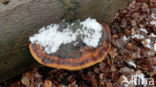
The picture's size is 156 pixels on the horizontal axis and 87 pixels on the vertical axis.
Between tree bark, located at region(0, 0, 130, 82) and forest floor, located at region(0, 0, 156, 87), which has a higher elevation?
tree bark, located at region(0, 0, 130, 82)

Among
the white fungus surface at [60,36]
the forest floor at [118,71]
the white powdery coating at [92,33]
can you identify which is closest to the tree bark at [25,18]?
the white fungus surface at [60,36]

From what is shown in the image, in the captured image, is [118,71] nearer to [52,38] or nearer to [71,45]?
[71,45]

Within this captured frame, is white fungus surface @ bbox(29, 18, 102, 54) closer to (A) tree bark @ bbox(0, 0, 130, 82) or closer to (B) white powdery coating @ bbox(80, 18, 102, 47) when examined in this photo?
(B) white powdery coating @ bbox(80, 18, 102, 47)

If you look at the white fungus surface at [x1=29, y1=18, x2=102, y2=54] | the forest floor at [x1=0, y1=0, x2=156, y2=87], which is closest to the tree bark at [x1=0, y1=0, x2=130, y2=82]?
the white fungus surface at [x1=29, y1=18, x2=102, y2=54]

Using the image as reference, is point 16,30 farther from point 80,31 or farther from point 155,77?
point 155,77

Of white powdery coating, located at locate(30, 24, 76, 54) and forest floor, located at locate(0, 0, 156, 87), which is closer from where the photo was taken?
white powdery coating, located at locate(30, 24, 76, 54)

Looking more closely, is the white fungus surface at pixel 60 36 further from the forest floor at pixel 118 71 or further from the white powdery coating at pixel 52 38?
the forest floor at pixel 118 71

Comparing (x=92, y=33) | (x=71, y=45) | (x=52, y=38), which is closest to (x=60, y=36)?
(x=52, y=38)
